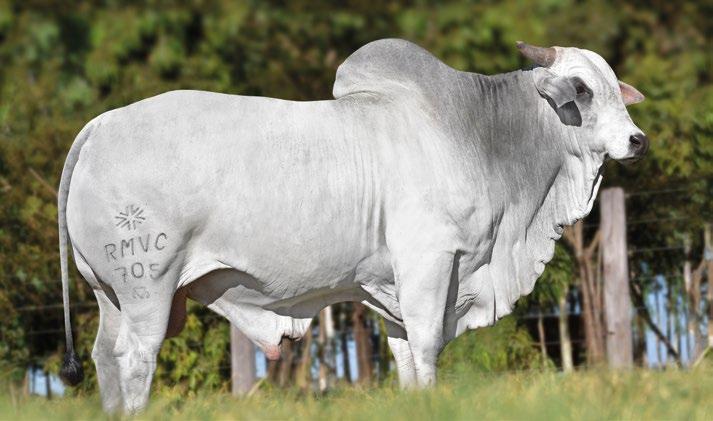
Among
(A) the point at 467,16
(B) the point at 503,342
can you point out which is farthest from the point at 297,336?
(A) the point at 467,16

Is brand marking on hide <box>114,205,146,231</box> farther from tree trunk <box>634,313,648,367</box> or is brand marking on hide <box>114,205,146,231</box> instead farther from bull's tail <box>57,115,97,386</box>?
tree trunk <box>634,313,648,367</box>

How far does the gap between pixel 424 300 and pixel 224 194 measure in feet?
2.81

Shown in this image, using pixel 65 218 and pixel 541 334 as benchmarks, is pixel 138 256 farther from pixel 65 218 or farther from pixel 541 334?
pixel 541 334

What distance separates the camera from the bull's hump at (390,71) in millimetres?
5273

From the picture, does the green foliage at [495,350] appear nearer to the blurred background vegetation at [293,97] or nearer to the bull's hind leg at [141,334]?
the blurred background vegetation at [293,97]

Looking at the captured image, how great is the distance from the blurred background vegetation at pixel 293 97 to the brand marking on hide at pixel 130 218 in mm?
2652

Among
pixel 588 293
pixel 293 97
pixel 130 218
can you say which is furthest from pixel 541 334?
pixel 130 218

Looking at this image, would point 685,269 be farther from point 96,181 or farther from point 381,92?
point 96,181

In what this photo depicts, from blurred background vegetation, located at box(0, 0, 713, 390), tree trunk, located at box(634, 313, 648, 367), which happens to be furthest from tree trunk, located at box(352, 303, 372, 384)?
tree trunk, located at box(634, 313, 648, 367)

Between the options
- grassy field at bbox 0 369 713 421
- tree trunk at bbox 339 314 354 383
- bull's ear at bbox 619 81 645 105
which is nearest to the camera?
grassy field at bbox 0 369 713 421

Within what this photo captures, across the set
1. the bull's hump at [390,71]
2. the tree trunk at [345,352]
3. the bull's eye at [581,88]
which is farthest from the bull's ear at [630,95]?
the tree trunk at [345,352]

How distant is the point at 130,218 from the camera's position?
4680 mm

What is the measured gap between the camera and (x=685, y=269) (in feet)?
25.7

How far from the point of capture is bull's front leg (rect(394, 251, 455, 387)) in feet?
16.2
